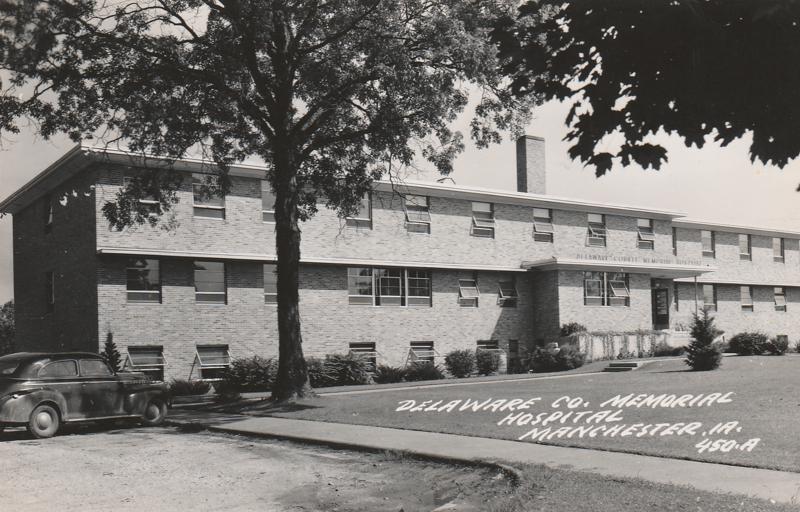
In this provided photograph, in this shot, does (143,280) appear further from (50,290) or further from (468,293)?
(468,293)

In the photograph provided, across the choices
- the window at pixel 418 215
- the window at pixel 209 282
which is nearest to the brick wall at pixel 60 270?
the window at pixel 209 282

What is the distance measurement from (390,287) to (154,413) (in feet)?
53.5

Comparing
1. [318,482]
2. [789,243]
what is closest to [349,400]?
[318,482]

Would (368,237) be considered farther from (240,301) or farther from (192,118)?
(192,118)

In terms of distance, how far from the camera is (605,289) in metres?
34.9

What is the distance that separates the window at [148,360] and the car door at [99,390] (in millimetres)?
10094

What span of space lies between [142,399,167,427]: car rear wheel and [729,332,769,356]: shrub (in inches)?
1077

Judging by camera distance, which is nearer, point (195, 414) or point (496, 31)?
point (496, 31)

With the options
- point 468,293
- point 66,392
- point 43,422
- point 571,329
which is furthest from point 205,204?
point 571,329

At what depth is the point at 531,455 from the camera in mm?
10039

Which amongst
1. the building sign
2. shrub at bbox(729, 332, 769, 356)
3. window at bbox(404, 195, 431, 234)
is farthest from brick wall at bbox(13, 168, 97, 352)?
shrub at bbox(729, 332, 769, 356)

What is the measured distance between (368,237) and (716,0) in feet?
86.8

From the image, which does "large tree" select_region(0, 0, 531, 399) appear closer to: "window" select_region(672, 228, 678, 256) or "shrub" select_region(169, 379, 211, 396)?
"shrub" select_region(169, 379, 211, 396)

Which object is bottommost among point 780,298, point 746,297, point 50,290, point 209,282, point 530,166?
point 780,298
